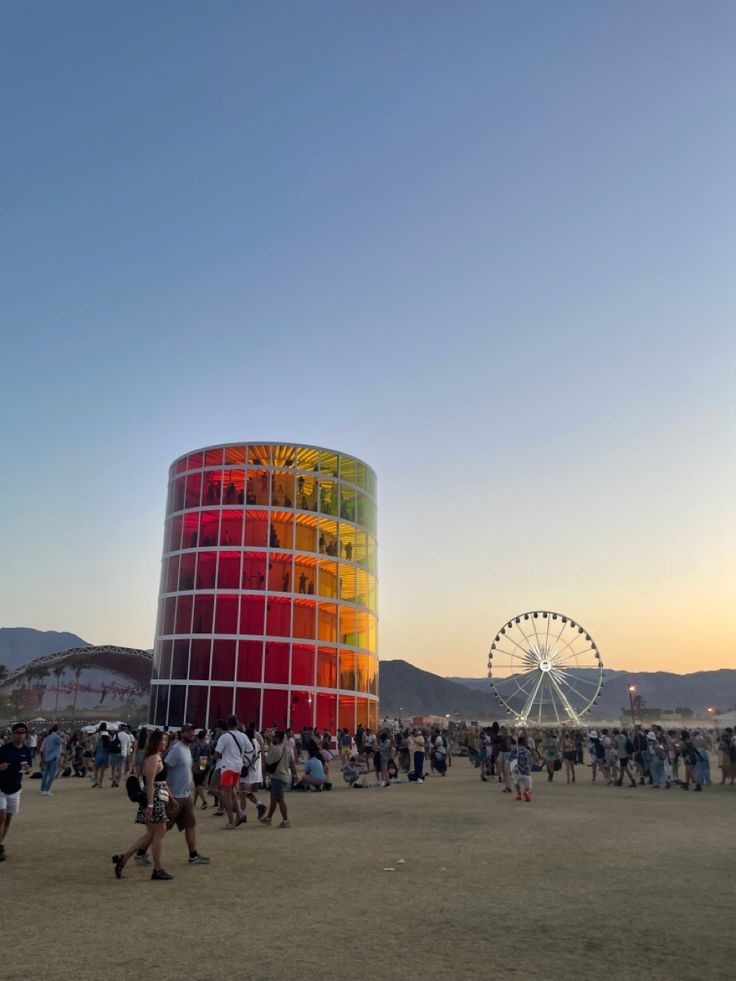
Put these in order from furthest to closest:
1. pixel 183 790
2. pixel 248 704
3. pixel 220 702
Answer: pixel 220 702, pixel 248 704, pixel 183 790

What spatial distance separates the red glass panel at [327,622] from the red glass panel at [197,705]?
28.2 ft

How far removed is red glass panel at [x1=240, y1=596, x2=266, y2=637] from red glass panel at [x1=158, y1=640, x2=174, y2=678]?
18.8 feet

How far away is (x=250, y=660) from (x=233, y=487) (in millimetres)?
12249

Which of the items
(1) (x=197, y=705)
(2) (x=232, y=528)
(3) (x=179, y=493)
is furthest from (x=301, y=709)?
(3) (x=179, y=493)

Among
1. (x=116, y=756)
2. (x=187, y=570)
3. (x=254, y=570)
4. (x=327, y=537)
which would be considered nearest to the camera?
(x=116, y=756)

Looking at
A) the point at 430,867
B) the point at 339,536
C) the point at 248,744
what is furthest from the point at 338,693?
the point at 430,867

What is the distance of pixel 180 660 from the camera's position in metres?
47.4

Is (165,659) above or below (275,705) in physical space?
above

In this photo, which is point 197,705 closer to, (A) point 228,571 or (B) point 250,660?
(B) point 250,660

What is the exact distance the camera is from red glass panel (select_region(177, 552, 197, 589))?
49.0m

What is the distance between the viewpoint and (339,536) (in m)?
51.7

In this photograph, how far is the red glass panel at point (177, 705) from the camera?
4600cm

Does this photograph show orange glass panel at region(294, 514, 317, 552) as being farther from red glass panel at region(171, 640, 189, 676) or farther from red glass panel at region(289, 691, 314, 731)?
red glass panel at region(171, 640, 189, 676)

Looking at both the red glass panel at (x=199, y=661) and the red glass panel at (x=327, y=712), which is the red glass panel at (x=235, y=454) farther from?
the red glass panel at (x=327, y=712)
